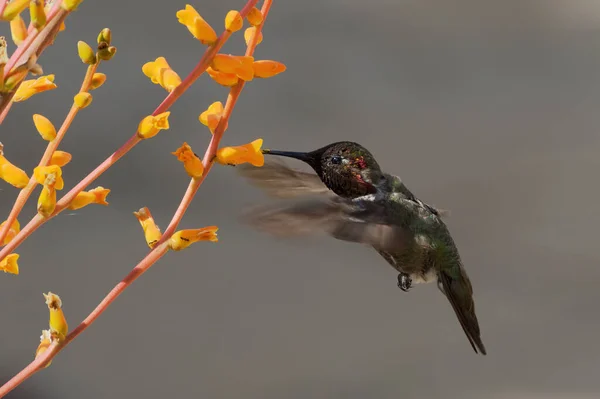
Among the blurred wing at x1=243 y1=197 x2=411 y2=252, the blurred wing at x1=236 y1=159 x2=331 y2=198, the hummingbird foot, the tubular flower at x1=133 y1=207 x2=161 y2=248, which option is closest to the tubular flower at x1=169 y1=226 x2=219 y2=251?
the tubular flower at x1=133 y1=207 x2=161 y2=248

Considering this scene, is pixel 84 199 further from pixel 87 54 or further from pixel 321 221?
pixel 321 221

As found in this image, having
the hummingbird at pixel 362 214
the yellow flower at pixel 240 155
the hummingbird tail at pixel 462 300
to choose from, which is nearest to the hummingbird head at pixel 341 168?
the hummingbird at pixel 362 214

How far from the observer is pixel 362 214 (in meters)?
0.51

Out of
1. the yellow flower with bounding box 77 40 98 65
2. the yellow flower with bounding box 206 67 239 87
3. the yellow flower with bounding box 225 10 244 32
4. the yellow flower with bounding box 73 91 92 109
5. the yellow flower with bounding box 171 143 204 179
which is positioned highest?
the yellow flower with bounding box 225 10 244 32

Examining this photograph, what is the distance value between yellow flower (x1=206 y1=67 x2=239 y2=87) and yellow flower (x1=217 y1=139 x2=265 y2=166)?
0.03 meters

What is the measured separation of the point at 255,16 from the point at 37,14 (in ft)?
0.29

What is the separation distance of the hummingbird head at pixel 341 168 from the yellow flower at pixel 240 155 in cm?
24

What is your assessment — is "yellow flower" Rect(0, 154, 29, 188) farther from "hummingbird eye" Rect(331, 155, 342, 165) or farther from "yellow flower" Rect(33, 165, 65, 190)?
"hummingbird eye" Rect(331, 155, 342, 165)

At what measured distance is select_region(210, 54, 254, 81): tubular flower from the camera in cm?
28

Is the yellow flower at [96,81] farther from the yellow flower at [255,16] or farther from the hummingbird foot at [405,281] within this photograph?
the hummingbird foot at [405,281]

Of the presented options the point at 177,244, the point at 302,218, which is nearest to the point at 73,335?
the point at 177,244

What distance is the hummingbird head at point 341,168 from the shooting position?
1.86ft

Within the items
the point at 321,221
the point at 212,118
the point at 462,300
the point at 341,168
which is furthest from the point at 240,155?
the point at 462,300

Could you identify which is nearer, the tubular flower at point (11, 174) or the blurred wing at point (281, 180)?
the tubular flower at point (11, 174)
